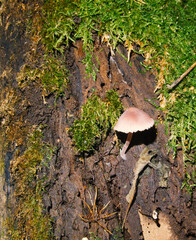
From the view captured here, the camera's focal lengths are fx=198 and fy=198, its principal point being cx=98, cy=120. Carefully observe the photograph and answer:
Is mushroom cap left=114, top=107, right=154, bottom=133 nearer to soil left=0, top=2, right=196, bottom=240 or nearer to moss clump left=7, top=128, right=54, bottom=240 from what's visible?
soil left=0, top=2, right=196, bottom=240

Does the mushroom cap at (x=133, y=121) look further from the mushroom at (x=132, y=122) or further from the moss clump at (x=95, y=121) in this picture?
the moss clump at (x=95, y=121)

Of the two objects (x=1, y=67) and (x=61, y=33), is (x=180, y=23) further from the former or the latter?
(x=1, y=67)

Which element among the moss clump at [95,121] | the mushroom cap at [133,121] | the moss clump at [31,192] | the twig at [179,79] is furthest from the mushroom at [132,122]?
the moss clump at [31,192]

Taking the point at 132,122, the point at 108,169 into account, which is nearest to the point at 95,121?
the point at 132,122

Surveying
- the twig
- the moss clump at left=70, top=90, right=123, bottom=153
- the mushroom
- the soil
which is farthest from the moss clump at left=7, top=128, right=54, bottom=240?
the twig

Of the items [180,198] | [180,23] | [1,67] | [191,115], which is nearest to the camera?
[180,198]

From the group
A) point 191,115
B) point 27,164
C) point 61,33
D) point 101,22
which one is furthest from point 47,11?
point 191,115

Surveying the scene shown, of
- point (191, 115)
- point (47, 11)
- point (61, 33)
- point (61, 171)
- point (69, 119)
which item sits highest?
point (47, 11)

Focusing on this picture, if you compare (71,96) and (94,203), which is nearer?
(94,203)
